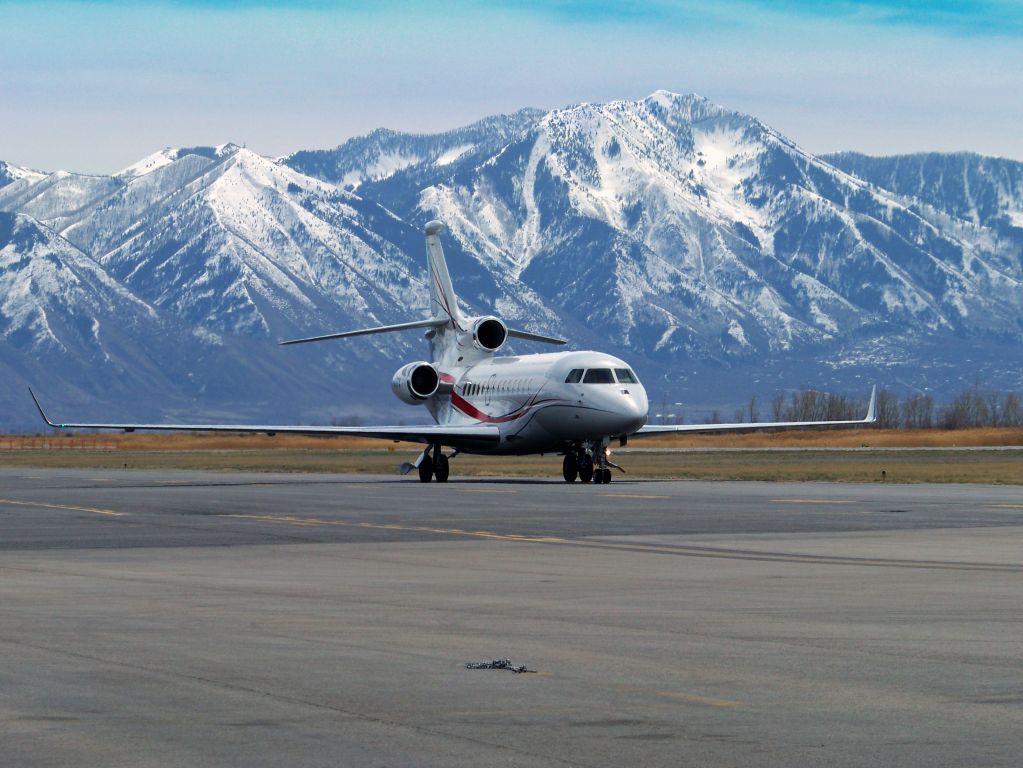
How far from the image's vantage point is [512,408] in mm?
61000

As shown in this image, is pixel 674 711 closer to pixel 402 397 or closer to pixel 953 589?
pixel 953 589

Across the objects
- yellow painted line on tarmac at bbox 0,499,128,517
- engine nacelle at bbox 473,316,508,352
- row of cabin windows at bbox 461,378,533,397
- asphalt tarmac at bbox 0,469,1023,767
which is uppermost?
engine nacelle at bbox 473,316,508,352

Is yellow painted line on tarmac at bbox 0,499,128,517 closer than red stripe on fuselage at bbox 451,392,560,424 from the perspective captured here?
Yes

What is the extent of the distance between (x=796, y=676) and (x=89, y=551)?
52.7 feet

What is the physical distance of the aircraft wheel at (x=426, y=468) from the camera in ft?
204

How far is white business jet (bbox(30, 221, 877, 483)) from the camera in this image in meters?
57.1

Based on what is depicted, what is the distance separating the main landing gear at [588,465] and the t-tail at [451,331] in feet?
25.4

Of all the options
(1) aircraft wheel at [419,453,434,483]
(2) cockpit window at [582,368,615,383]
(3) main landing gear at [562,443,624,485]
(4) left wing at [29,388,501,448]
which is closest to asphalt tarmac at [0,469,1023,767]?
(2) cockpit window at [582,368,615,383]

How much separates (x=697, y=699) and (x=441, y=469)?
1969 inches

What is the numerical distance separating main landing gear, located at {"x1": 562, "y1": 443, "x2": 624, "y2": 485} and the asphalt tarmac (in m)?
25.2

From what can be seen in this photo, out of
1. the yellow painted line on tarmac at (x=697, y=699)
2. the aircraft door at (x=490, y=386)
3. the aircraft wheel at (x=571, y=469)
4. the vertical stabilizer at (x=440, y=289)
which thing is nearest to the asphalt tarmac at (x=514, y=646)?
the yellow painted line on tarmac at (x=697, y=699)

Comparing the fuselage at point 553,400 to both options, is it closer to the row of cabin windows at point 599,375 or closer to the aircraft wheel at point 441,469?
the row of cabin windows at point 599,375

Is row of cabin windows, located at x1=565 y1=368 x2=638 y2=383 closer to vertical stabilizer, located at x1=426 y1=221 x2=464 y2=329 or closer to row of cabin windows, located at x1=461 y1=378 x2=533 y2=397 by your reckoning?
row of cabin windows, located at x1=461 y1=378 x2=533 y2=397

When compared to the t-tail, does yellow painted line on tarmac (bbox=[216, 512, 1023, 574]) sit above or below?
below
